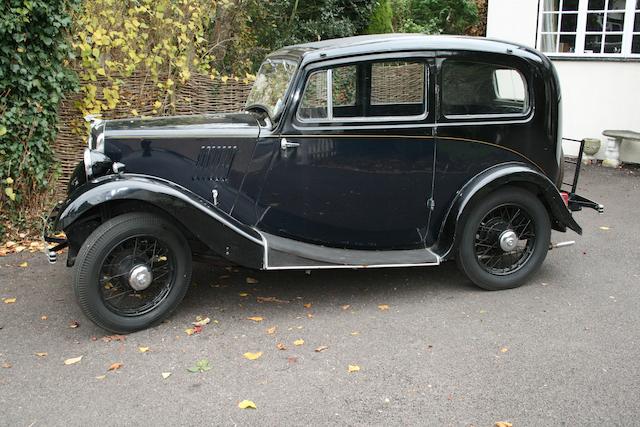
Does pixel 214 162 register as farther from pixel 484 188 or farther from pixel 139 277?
pixel 484 188

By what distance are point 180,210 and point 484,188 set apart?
2349 mm

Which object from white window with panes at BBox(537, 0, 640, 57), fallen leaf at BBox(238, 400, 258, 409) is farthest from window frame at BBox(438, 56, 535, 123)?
white window with panes at BBox(537, 0, 640, 57)

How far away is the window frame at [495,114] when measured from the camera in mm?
4961

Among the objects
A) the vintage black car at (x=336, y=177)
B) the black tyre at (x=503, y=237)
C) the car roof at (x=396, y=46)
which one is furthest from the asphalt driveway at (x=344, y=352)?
the car roof at (x=396, y=46)

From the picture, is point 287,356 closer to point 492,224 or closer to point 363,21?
point 492,224

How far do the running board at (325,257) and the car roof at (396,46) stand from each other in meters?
1.40

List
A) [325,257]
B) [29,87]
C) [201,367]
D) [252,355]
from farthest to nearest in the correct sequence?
1. [29,87]
2. [325,257]
3. [252,355]
4. [201,367]

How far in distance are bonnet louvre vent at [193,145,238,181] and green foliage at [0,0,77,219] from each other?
2.40m

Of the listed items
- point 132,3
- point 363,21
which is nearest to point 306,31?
point 363,21

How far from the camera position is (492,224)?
5.22m

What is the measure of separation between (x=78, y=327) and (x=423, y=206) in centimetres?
275

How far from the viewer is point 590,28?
10.7m

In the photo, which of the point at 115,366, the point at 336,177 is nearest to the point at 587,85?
the point at 336,177

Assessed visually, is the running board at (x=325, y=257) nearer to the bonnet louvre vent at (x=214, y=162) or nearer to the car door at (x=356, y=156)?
the car door at (x=356, y=156)
